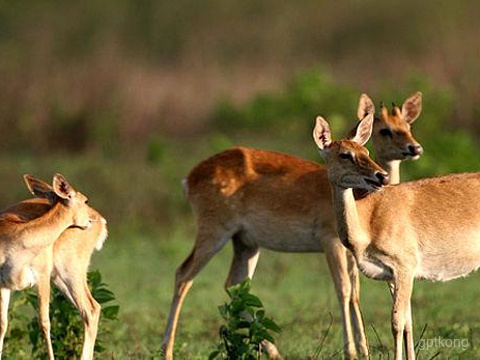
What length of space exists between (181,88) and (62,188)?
615 inches

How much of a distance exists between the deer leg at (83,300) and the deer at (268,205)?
993 millimetres

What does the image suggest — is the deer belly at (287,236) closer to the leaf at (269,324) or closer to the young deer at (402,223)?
the young deer at (402,223)

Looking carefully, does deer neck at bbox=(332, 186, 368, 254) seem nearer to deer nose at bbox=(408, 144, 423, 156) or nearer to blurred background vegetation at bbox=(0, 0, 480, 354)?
deer nose at bbox=(408, 144, 423, 156)

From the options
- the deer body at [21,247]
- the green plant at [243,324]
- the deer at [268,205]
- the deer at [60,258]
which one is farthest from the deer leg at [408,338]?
the deer body at [21,247]

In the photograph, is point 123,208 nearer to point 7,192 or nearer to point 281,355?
point 7,192

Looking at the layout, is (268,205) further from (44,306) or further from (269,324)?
(269,324)

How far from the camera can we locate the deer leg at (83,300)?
9.82 metres

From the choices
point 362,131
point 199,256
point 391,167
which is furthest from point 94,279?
point 391,167

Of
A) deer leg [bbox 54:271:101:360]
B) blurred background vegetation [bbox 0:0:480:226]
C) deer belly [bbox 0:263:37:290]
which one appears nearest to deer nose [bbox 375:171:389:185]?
deer leg [bbox 54:271:101:360]

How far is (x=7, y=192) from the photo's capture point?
18.1 meters

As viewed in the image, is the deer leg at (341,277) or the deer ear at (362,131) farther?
the deer leg at (341,277)

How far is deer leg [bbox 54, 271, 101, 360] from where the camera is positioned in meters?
9.82

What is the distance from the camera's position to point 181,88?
82.8 feet

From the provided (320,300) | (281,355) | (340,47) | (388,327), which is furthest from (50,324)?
(340,47)
